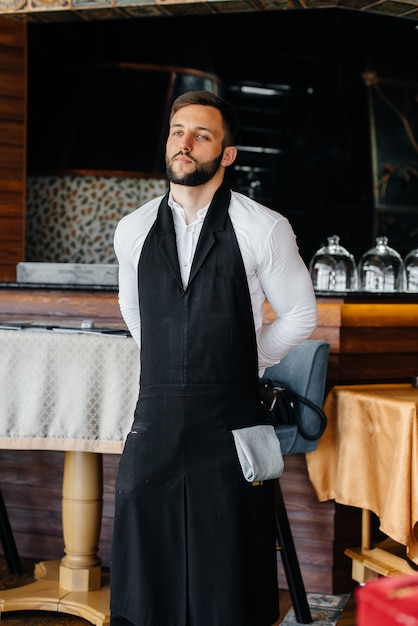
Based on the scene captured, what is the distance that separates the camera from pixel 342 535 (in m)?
3.70

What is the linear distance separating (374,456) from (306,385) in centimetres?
36

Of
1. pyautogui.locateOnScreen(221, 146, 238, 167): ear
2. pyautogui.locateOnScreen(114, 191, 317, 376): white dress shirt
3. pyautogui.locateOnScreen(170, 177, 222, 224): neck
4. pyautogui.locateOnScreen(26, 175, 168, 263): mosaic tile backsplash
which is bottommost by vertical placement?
pyautogui.locateOnScreen(114, 191, 317, 376): white dress shirt

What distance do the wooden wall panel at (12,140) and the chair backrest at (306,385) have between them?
317 cm

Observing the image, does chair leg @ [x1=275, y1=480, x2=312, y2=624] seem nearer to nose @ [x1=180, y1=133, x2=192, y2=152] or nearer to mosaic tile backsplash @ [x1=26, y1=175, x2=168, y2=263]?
nose @ [x1=180, y1=133, x2=192, y2=152]

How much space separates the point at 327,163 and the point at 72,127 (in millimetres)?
2205

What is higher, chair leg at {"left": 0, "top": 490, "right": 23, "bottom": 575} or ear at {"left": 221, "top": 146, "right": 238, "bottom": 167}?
ear at {"left": 221, "top": 146, "right": 238, "bottom": 167}

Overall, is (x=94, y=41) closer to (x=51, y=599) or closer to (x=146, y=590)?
(x=51, y=599)

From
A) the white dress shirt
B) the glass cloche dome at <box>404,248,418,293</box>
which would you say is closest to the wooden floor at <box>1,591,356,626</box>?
the white dress shirt

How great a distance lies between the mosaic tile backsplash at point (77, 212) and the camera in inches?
280

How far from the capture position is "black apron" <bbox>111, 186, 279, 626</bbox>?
236 centimetres

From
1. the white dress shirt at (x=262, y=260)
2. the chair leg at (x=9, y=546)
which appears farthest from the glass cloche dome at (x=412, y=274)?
the chair leg at (x=9, y=546)

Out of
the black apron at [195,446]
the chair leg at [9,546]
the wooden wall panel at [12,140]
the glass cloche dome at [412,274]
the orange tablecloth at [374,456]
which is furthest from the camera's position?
the wooden wall panel at [12,140]

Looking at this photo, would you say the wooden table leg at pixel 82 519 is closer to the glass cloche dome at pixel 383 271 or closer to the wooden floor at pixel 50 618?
the wooden floor at pixel 50 618

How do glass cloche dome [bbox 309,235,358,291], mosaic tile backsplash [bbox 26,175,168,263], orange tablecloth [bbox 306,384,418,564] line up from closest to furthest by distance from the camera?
orange tablecloth [bbox 306,384,418,564] < glass cloche dome [bbox 309,235,358,291] < mosaic tile backsplash [bbox 26,175,168,263]
